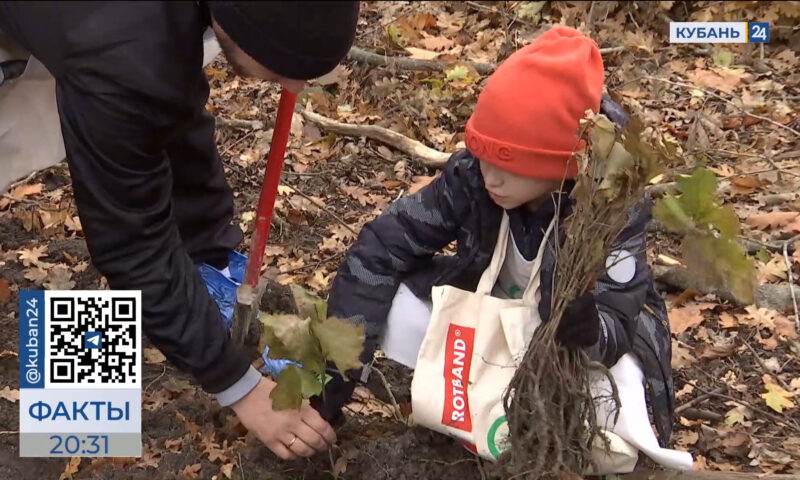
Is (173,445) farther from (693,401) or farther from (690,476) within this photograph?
(693,401)

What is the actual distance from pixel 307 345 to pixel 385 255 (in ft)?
1.74

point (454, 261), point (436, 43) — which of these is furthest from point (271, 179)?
point (436, 43)

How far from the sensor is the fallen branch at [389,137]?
437 centimetres

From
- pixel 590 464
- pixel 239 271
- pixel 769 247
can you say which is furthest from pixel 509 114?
pixel 769 247

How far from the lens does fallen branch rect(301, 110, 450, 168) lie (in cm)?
437

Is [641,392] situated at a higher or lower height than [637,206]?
lower

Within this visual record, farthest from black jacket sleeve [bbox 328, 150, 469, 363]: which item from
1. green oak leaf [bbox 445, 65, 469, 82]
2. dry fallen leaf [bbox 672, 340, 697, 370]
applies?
green oak leaf [bbox 445, 65, 469, 82]

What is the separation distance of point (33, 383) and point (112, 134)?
113cm

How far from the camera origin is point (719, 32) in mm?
5945

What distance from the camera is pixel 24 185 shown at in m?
4.09

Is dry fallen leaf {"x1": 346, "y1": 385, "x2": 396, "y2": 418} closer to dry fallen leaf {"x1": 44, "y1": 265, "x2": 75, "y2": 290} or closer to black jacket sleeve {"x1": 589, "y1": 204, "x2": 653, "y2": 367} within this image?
black jacket sleeve {"x1": 589, "y1": 204, "x2": 653, "y2": 367}

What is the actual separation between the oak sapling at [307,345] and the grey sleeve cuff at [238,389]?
0.17m

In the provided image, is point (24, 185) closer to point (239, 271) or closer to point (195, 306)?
point (239, 271)

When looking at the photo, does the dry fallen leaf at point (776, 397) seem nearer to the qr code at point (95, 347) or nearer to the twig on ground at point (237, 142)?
the qr code at point (95, 347)
